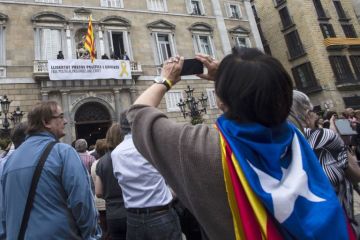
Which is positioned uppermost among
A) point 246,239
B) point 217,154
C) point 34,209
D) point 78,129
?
point 78,129

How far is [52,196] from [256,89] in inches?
76.5

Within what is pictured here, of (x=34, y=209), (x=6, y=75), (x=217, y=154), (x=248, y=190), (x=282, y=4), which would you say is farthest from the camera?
(x=282, y=4)

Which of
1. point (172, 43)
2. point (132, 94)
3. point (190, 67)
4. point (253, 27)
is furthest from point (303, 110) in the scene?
point (253, 27)

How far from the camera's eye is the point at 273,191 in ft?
3.63

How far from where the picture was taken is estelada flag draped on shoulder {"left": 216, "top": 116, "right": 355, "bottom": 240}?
1.08m

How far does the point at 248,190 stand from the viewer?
113 cm

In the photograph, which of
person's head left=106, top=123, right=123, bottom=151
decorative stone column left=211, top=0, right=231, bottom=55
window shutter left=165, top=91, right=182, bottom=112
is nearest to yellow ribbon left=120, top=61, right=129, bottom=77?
window shutter left=165, top=91, right=182, bottom=112

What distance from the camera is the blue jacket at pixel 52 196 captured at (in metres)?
2.35

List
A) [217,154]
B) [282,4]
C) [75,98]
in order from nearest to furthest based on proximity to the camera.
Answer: [217,154] < [75,98] < [282,4]

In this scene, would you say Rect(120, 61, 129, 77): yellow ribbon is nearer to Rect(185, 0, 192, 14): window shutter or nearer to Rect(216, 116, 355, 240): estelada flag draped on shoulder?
Rect(185, 0, 192, 14): window shutter

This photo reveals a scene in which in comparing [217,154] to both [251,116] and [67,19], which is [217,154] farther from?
[67,19]

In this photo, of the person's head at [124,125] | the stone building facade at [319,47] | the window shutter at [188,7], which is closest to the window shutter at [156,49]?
the window shutter at [188,7]

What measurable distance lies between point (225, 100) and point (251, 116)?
136mm

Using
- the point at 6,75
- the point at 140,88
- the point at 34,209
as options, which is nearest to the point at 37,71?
the point at 6,75
